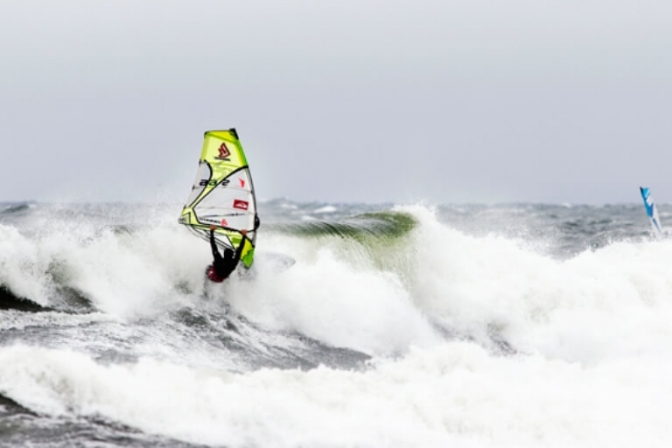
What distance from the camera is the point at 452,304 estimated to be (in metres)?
12.8

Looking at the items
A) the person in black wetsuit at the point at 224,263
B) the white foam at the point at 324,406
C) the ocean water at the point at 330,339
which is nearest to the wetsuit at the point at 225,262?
the person in black wetsuit at the point at 224,263

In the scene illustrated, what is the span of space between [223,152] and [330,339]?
291 centimetres

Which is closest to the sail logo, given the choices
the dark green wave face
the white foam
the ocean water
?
the ocean water

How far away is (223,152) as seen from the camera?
9.77 metres

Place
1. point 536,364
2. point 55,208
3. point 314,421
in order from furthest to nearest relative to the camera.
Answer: point 55,208, point 536,364, point 314,421

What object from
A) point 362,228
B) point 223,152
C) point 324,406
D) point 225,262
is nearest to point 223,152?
point 223,152

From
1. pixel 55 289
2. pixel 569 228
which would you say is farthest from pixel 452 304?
pixel 569 228

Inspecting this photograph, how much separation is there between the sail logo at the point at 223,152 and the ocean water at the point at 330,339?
1.58m

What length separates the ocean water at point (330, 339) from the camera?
19.2 ft

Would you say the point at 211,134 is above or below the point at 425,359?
above

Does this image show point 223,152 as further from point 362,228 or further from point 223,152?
point 362,228

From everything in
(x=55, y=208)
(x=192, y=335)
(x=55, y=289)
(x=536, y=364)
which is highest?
(x=55, y=208)

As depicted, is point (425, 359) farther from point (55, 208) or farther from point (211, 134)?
point (55, 208)

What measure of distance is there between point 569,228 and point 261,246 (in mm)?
19605
